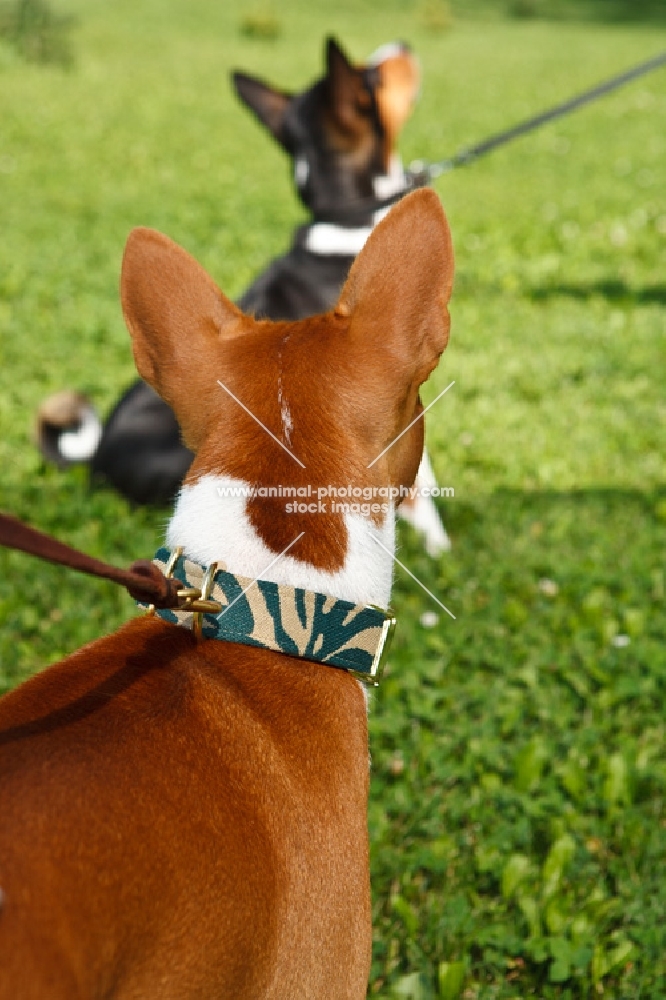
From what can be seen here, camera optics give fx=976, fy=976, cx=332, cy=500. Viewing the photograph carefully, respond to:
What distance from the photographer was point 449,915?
2.84 metres

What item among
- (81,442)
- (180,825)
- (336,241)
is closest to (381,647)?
(180,825)

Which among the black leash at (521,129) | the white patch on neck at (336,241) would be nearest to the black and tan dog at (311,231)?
the white patch on neck at (336,241)

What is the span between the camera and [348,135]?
17.5 feet

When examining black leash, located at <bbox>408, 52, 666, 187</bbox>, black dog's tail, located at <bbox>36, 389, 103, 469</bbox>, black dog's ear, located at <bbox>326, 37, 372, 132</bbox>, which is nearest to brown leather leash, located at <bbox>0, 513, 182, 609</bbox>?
black dog's tail, located at <bbox>36, 389, 103, 469</bbox>

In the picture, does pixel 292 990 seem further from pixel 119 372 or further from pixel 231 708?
pixel 119 372

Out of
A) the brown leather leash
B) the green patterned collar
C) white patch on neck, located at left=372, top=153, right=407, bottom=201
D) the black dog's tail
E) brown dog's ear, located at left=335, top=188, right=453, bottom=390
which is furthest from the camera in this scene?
white patch on neck, located at left=372, top=153, right=407, bottom=201

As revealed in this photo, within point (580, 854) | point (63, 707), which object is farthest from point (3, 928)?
point (580, 854)

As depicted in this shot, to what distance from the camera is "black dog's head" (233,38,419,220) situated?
527 centimetres

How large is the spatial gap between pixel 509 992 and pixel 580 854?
540 millimetres

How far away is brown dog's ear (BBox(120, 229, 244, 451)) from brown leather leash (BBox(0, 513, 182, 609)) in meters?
0.42

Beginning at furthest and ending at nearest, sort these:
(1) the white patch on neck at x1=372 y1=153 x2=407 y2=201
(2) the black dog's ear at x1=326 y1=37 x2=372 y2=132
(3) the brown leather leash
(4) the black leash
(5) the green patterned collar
Answer: (1) the white patch on neck at x1=372 y1=153 x2=407 y2=201, (2) the black dog's ear at x1=326 y1=37 x2=372 y2=132, (4) the black leash, (5) the green patterned collar, (3) the brown leather leash

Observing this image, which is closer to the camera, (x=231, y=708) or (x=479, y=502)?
(x=231, y=708)

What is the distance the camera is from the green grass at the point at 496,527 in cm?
292

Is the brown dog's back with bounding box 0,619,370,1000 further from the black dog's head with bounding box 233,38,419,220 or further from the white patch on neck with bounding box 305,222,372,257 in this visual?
the black dog's head with bounding box 233,38,419,220
